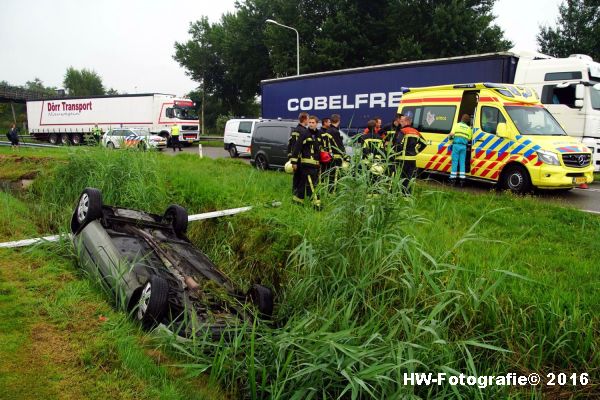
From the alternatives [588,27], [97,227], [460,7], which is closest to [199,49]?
[460,7]

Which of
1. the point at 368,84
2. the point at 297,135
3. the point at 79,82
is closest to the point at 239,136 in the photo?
the point at 368,84

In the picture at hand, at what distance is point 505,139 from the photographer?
9.02 m

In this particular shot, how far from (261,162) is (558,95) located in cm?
799

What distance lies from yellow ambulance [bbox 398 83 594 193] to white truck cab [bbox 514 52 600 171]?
1965mm

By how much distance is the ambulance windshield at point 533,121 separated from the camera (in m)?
9.05

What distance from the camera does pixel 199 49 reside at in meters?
44.9

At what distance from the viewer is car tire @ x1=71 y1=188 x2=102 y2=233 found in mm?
4945

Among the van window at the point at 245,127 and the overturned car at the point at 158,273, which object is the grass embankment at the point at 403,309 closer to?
the overturned car at the point at 158,273

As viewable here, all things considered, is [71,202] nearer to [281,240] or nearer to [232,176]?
[232,176]

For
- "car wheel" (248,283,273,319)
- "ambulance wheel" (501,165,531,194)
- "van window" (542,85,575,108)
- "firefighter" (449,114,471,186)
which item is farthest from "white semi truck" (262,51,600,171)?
"car wheel" (248,283,273,319)

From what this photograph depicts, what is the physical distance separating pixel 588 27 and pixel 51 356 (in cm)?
3258

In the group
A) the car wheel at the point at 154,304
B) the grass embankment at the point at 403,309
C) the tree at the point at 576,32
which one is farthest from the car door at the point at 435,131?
the tree at the point at 576,32

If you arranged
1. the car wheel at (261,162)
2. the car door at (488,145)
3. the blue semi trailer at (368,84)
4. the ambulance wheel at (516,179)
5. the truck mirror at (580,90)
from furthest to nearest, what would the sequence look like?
the car wheel at (261,162) → the blue semi trailer at (368,84) → the truck mirror at (580,90) → the car door at (488,145) → the ambulance wheel at (516,179)

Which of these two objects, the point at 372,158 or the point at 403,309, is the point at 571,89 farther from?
the point at 403,309
